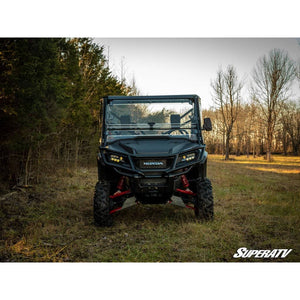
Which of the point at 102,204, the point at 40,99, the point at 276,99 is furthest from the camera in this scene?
the point at 276,99

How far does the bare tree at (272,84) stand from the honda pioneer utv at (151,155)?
3.49m

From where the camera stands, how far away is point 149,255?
348 cm

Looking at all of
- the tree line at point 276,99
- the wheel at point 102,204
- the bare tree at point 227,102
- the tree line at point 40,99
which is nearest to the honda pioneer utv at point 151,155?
the wheel at point 102,204

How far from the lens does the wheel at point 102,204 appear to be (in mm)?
4363

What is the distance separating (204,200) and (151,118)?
154 centimetres

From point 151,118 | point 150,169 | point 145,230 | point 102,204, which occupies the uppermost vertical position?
point 151,118

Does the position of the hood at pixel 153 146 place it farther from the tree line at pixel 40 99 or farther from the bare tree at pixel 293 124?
the bare tree at pixel 293 124

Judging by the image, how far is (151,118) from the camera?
482cm

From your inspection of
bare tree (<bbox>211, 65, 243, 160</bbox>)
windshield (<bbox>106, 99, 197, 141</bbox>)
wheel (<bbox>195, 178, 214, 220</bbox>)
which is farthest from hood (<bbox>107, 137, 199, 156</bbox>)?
bare tree (<bbox>211, 65, 243, 160</bbox>)

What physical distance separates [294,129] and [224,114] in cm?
1201

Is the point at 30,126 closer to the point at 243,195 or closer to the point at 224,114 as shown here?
the point at 243,195

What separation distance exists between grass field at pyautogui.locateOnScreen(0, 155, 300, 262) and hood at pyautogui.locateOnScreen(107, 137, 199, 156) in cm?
114

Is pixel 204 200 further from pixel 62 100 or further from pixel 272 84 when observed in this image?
pixel 272 84

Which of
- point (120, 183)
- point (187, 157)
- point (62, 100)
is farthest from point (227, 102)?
point (120, 183)
